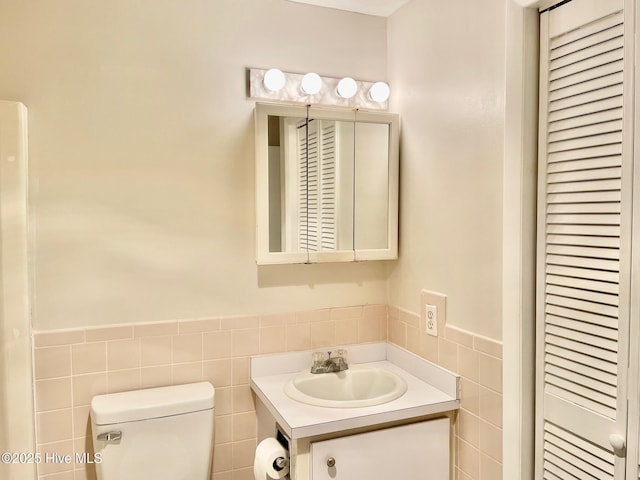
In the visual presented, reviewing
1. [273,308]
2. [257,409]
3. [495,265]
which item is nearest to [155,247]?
[273,308]

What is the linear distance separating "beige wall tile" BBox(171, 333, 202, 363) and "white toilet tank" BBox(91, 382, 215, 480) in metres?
0.13

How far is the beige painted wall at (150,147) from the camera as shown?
65.9 inches

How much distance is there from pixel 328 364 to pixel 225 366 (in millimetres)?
401

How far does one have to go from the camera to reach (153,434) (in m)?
1.67

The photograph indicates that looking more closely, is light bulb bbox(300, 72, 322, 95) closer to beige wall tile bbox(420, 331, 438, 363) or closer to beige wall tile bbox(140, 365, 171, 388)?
beige wall tile bbox(420, 331, 438, 363)

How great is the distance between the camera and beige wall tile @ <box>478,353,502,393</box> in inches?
59.7

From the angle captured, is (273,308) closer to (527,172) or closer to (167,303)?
(167,303)

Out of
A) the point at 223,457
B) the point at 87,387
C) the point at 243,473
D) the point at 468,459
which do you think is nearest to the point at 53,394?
the point at 87,387

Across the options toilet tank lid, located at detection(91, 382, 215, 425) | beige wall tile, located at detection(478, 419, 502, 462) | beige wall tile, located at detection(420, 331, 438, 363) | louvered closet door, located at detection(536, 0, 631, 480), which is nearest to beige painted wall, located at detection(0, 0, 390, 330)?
toilet tank lid, located at detection(91, 382, 215, 425)

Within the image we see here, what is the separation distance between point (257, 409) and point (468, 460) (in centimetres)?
80

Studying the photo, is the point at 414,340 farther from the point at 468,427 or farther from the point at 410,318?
the point at 468,427

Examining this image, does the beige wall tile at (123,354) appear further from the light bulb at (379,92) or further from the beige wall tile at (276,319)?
the light bulb at (379,92)

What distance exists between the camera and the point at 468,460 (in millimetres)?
1683

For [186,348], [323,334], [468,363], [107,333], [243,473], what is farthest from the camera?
[323,334]
